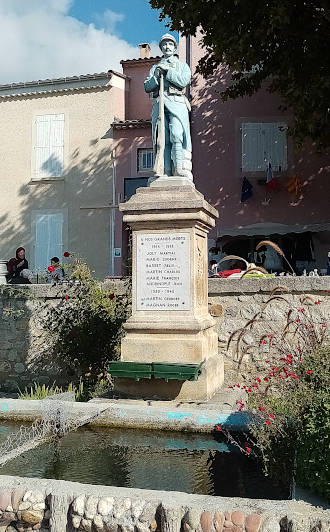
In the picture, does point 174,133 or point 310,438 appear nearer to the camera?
point 310,438

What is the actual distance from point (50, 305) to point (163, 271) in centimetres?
331

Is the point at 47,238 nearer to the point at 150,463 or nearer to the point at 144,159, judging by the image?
the point at 144,159

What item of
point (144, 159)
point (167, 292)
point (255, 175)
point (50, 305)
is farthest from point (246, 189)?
point (167, 292)

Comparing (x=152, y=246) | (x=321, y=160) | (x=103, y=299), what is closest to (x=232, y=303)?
(x=103, y=299)

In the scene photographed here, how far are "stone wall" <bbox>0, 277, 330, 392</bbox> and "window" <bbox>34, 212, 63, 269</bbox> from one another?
373 inches

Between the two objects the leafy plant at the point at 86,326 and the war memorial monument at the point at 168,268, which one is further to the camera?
the leafy plant at the point at 86,326

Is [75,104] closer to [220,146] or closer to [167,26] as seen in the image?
[220,146]

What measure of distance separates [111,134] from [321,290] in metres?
12.2

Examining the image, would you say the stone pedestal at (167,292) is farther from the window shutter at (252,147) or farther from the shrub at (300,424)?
the window shutter at (252,147)

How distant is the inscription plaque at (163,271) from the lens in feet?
21.2

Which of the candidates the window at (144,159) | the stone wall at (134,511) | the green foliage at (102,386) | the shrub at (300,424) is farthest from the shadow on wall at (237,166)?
the stone wall at (134,511)

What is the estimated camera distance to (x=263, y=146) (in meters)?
17.0

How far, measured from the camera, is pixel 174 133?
6750 millimetres

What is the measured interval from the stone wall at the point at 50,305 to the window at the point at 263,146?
9.07m
